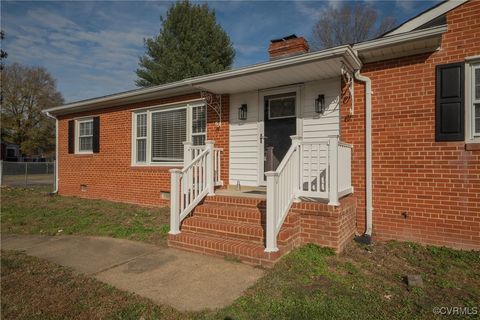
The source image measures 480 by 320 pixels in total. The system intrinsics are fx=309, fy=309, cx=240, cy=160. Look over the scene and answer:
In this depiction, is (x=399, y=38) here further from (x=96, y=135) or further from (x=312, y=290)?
(x=96, y=135)

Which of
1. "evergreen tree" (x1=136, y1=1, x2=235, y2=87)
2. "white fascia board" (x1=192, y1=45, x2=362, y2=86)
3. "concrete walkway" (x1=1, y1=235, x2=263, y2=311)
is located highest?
"evergreen tree" (x1=136, y1=1, x2=235, y2=87)

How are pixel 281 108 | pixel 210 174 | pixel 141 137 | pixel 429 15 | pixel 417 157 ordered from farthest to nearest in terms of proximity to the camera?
pixel 141 137, pixel 281 108, pixel 210 174, pixel 429 15, pixel 417 157

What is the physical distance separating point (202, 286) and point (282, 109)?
13.5ft

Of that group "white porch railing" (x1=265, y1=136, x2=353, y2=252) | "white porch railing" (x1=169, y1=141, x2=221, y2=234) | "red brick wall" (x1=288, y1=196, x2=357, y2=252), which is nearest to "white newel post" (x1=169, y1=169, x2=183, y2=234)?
"white porch railing" (x1=169, y1=141, x2=221, y2=234)

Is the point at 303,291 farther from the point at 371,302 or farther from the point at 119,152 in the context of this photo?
the point at 119,152

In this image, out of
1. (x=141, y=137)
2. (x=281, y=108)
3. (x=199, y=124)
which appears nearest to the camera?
(x=281, y=108)

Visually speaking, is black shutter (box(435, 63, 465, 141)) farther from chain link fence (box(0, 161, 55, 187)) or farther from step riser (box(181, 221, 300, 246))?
chain link fence (box(0, 161, 55, 187))

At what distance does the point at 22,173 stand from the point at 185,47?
44.1 feet

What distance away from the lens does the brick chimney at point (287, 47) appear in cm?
685

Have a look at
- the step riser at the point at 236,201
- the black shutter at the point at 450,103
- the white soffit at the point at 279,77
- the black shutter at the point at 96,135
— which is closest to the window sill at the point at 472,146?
the black shutter at the point at 450,103

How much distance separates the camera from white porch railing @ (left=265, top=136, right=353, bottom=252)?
4.08 m

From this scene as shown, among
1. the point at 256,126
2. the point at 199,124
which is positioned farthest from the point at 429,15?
the point at 199,124

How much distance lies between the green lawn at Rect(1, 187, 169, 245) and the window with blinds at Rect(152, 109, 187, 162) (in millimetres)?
1488

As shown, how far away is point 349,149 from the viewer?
17.5 feet
